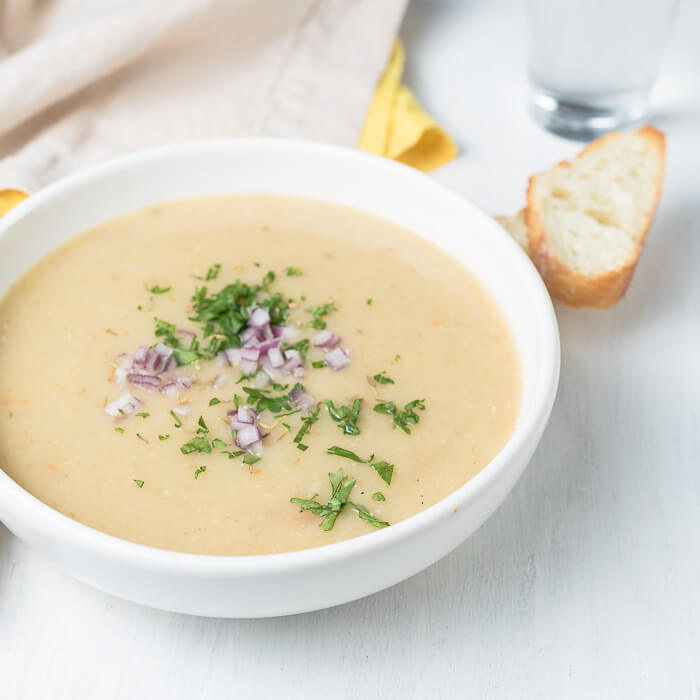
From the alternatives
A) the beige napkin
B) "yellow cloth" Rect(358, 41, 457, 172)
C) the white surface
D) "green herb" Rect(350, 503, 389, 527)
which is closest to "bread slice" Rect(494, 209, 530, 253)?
the white surface

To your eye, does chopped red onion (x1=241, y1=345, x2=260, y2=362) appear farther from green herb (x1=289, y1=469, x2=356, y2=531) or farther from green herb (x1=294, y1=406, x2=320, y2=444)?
green herb (x1=289, y1=469, x2=356, y2=531)

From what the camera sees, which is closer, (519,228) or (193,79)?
(519,228)

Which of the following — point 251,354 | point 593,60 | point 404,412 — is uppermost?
point 251,354

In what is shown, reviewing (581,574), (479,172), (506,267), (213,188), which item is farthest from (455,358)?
(479,172)

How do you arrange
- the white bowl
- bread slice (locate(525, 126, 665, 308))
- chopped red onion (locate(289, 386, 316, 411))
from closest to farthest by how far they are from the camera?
the white bowl, chopped red onion (locate(289, 386, 316, 411)), bread slice (locate(525, 126, 665, 308))

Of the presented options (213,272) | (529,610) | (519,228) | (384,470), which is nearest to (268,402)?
(384,470)

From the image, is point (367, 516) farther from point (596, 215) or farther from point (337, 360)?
point (596, 215)
